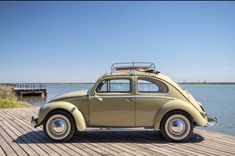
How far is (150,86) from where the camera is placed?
23.7 feet

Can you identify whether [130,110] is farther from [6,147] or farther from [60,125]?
[6,147]

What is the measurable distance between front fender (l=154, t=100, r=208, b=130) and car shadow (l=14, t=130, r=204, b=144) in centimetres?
56

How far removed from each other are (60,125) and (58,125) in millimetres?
52

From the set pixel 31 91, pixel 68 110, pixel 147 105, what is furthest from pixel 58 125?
pixel 31 91

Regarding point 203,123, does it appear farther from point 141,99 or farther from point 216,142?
point 141,99

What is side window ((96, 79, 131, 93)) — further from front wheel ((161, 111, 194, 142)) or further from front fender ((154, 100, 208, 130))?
front wheel ((161, 111, 194, 142))

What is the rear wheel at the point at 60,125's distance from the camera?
7.04m

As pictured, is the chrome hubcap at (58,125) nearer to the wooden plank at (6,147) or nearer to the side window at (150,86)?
the wooden plank at (6,147)

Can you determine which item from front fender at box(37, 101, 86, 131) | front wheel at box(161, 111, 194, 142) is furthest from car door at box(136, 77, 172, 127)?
front fender at box(37, 101, 86, 131)

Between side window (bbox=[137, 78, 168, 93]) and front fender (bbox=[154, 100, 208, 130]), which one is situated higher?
side window (bbox=[137, 78, 168, 93])

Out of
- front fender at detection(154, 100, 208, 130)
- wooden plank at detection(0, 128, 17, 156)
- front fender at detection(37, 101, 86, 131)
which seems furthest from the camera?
front fender at detection(37, 101, 86, 131)

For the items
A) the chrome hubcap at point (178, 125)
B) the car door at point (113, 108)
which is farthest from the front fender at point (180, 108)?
the car door at point (113, 108)

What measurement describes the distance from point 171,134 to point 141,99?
3.72 ft

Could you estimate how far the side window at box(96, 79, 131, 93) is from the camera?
Result: 7.19 meters
